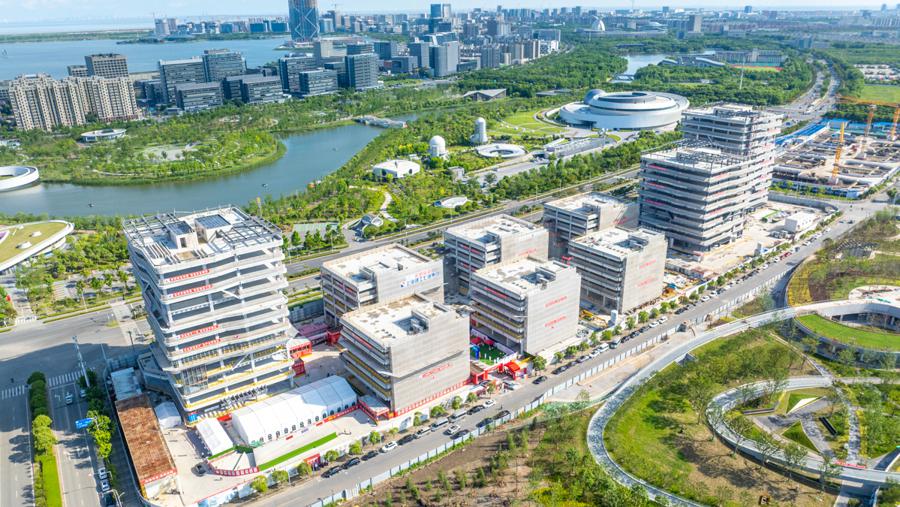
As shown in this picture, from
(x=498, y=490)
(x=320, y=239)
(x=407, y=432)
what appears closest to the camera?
(x=498, y=490)

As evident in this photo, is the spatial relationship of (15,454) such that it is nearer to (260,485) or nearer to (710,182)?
(260,485)

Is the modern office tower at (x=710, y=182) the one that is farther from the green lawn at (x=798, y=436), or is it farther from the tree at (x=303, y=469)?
the tree at (x=303, y=469)

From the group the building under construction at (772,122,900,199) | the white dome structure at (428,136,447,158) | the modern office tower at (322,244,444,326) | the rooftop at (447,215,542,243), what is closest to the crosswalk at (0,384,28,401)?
the modern office tower at (322,244,444,326)

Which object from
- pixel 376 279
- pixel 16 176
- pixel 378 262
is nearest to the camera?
pixel 376 279

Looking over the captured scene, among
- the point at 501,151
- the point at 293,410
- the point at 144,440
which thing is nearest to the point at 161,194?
the point at 501,151

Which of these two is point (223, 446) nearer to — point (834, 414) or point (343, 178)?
point (834, 414)

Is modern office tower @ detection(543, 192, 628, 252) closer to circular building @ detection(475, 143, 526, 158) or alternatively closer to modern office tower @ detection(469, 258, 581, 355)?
modern office tower @ detection(469, 258, 581, 355)

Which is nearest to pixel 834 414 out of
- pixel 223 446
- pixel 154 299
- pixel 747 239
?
pixel 747 239
